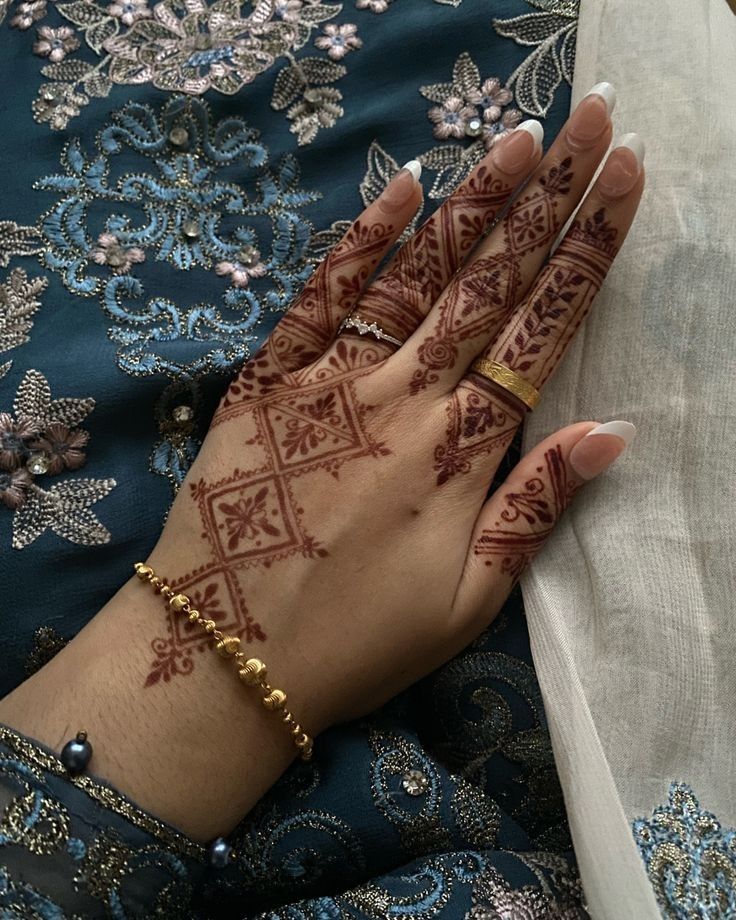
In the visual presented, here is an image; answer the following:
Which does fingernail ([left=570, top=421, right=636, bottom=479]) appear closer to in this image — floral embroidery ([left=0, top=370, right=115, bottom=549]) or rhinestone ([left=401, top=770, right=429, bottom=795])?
rhinestone ([left=401, top=770, right=429, bottom=795])

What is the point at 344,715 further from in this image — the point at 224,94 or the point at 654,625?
the point at 224,94

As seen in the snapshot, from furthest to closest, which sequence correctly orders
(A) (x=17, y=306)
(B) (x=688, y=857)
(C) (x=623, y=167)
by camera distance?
(A) (x=17, y=306), (C) (x=623, y=167), (B) (x=688, y=857)

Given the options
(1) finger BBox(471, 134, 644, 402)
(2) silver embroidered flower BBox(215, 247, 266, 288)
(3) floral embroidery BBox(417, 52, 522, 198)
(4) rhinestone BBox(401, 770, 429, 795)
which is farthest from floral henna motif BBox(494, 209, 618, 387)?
(4) rhinestone BBox(401, 770, 429, 795)

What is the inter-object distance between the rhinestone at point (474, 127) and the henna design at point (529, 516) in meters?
0.44

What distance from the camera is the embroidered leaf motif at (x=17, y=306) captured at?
3.09ft

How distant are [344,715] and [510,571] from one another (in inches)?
9.3

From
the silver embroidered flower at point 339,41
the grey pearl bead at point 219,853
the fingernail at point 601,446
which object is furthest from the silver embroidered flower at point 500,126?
the grey pearl bead at point 219,853

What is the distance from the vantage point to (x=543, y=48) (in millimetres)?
1036

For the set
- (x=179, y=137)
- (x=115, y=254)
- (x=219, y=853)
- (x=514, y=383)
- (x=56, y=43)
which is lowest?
(x=219, y=853)

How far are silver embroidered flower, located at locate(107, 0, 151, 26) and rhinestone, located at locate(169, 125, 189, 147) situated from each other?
0.21 metres

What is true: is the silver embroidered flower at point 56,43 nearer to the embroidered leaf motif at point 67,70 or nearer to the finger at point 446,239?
the embroidered leaf motif at point 67,70

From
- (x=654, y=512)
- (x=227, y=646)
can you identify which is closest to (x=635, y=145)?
(x=654, y=512)

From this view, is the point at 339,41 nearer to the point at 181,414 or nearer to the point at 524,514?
the point at 181,414

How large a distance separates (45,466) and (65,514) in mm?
61
